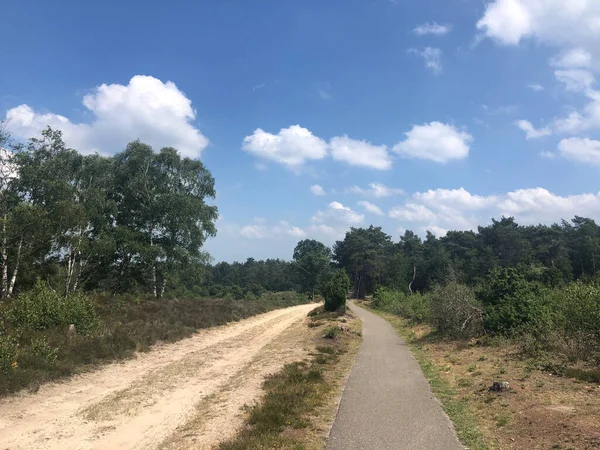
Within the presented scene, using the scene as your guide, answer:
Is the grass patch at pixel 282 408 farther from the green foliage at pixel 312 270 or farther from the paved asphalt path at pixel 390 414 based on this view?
the green foliage at pixel 312 270

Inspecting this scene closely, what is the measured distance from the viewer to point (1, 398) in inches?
319

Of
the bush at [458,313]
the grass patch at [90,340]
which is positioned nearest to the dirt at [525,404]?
the bush at [458,313]

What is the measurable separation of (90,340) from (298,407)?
8664 mm

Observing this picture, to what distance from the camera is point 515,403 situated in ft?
25.7

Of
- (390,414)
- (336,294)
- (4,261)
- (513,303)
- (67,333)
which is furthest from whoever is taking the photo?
(336,294)

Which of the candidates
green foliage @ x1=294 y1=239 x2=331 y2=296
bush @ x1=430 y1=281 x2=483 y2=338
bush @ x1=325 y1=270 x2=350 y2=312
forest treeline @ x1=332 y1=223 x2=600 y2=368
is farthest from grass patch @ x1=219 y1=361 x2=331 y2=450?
green foliage @ x1=294 y1=239 x2=331 y2=296

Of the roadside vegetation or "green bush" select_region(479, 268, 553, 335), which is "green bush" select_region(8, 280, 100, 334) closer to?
the roadside vegetation

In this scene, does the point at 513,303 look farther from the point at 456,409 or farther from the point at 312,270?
the point at 312,270

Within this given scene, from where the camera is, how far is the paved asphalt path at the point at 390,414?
6.12 meters

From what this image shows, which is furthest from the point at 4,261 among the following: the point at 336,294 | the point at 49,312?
the point at 336,294

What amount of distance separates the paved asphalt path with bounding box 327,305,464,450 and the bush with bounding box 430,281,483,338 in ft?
16.8

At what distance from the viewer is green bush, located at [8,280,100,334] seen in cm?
1307

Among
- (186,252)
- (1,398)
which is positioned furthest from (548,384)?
(186,252)

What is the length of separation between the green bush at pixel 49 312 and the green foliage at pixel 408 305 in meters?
16.7
